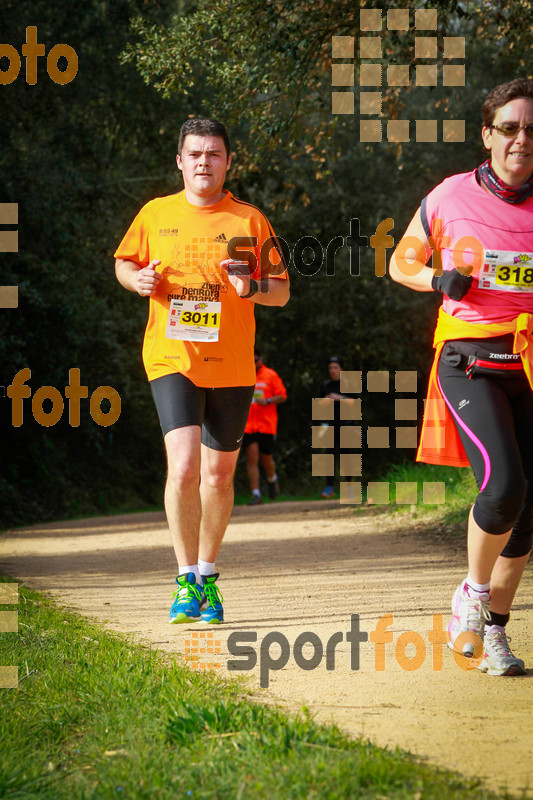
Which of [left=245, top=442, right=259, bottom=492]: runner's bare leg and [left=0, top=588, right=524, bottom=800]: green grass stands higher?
[left=0, top=588, right=524, bottom=800]: green grass

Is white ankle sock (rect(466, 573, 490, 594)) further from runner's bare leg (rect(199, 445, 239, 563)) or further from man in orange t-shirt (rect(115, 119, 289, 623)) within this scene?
runner's bare leg (rect(199, 445, 239, 563))

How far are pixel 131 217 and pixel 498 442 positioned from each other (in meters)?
19.5

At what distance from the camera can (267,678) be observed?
3887mm

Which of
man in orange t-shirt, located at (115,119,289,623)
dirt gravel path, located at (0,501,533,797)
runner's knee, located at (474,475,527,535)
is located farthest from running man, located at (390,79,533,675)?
man in orange t-shirt, located at (115,119,289,623)

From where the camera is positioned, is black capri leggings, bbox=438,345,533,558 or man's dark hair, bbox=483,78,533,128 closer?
black capri leggings, bbox=438,345,533,558

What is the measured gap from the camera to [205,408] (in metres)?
5.31

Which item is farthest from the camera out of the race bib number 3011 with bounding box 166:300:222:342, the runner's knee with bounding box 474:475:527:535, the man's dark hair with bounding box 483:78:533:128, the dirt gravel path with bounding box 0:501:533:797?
the race bib number 3011 with bounding box 166:300:222:342

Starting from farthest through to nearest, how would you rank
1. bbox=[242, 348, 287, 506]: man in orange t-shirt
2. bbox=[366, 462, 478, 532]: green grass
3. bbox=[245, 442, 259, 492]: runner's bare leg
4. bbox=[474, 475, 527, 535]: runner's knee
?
bbox=[245, 442, 259, 492]: runner's bare leg
bbox=[242, 348, 287, 506]: man in orange t-shirt
bbox=[366, 462, 478, 532]: green grass
bbox=[474, 475, 527, 535]: runner's knee

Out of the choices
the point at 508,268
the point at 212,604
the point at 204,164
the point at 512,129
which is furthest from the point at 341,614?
the point at 512,129

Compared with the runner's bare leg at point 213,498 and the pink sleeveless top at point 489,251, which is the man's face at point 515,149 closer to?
the pink sleeveless top at point 489,251

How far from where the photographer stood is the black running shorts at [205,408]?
201 inches

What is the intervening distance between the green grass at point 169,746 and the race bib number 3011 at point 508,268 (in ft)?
6.19

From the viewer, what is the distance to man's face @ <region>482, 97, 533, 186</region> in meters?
4.16

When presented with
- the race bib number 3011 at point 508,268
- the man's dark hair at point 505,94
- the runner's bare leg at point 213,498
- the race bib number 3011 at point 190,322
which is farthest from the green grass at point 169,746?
the man's dark hair at point 505,94
